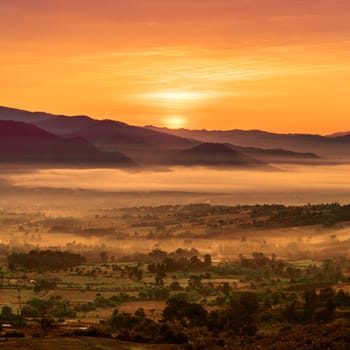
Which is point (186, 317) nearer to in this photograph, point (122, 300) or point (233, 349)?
point (233, 349)

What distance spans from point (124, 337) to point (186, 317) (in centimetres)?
2755

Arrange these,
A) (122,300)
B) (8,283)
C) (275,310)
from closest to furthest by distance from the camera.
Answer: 1. (275,310)
2. (122,300)
3. (8,283)

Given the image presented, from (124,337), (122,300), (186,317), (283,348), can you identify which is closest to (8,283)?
(122,300)

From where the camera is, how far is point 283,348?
232ft

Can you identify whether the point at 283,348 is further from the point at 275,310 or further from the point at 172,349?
the point at 275,310

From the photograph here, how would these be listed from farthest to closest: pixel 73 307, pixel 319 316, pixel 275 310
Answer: pixel 73 307, pixel 275 310, pixel 319 316

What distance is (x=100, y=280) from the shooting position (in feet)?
649

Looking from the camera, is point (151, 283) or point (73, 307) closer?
point (73, 307)

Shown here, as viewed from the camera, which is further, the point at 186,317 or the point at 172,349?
the point at 186,317

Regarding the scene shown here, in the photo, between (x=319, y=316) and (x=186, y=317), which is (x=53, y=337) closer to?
(x=186, y=317)

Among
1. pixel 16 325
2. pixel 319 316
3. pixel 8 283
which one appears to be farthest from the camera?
pixel 8 283

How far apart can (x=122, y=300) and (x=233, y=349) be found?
87891mm

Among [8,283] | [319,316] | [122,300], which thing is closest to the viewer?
[319,316]

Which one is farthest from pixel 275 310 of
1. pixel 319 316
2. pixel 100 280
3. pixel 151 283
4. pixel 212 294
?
pixel 100 280
